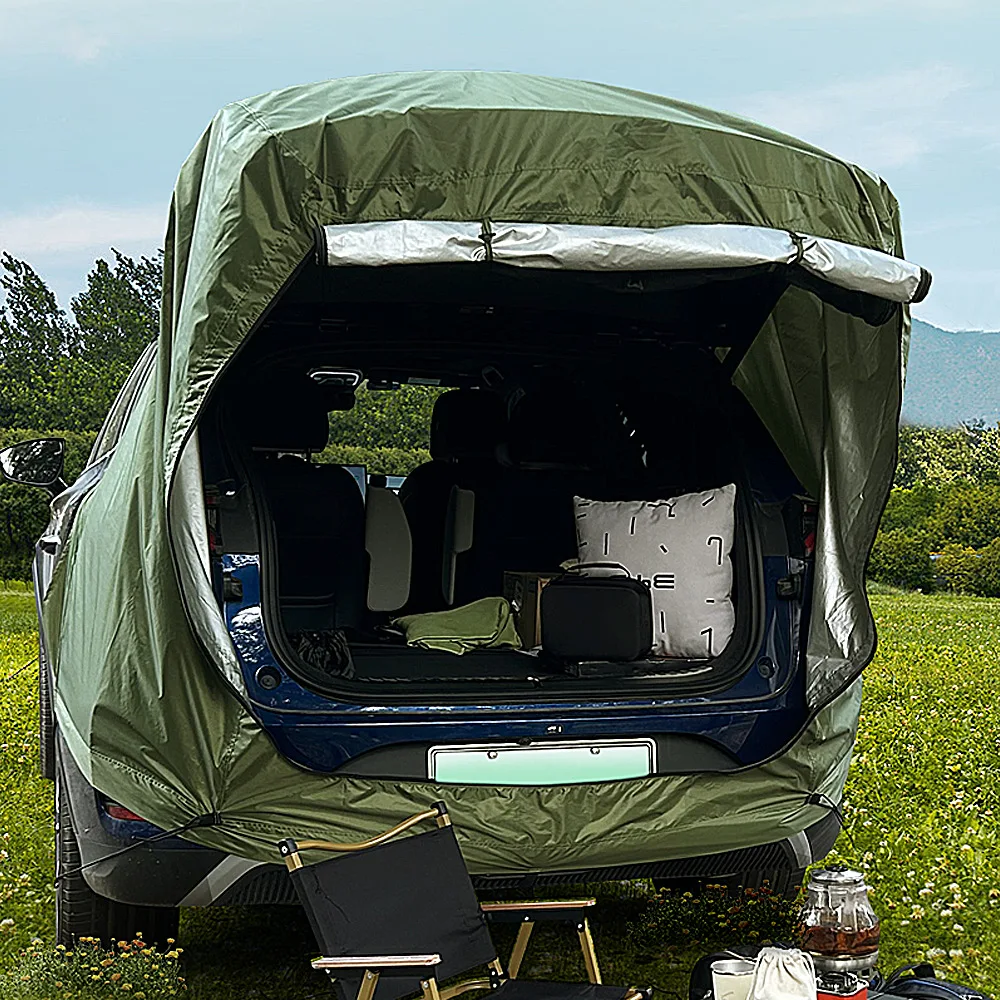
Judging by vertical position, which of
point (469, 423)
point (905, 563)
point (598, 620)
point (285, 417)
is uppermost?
point (285, 417)

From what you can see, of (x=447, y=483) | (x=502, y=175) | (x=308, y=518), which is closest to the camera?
(x=502, y=175)

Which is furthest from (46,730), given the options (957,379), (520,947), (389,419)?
(957,379)

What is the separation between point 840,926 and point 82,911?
1888 mm

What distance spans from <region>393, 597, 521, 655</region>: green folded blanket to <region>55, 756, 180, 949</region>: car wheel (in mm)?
1167

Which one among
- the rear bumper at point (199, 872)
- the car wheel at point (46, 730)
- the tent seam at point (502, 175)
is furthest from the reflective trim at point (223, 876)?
the car wheel at point (46, 730)

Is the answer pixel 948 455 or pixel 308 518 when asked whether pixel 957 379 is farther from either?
pixel 308 518

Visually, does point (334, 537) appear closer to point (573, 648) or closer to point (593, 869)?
point (573, 648)

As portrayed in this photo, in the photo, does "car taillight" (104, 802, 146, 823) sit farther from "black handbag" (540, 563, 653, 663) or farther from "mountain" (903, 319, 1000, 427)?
"mountain" (903, 319, 1000, 427)

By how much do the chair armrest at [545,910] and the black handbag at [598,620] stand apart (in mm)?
725

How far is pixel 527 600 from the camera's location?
490cm

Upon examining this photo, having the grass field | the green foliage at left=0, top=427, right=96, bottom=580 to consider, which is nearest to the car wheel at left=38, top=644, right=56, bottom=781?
the grass field

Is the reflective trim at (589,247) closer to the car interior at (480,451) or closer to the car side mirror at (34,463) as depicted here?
the car interior at (480,451)

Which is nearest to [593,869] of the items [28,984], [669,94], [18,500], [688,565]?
[688,565]

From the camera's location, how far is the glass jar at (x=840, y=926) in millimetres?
3293
